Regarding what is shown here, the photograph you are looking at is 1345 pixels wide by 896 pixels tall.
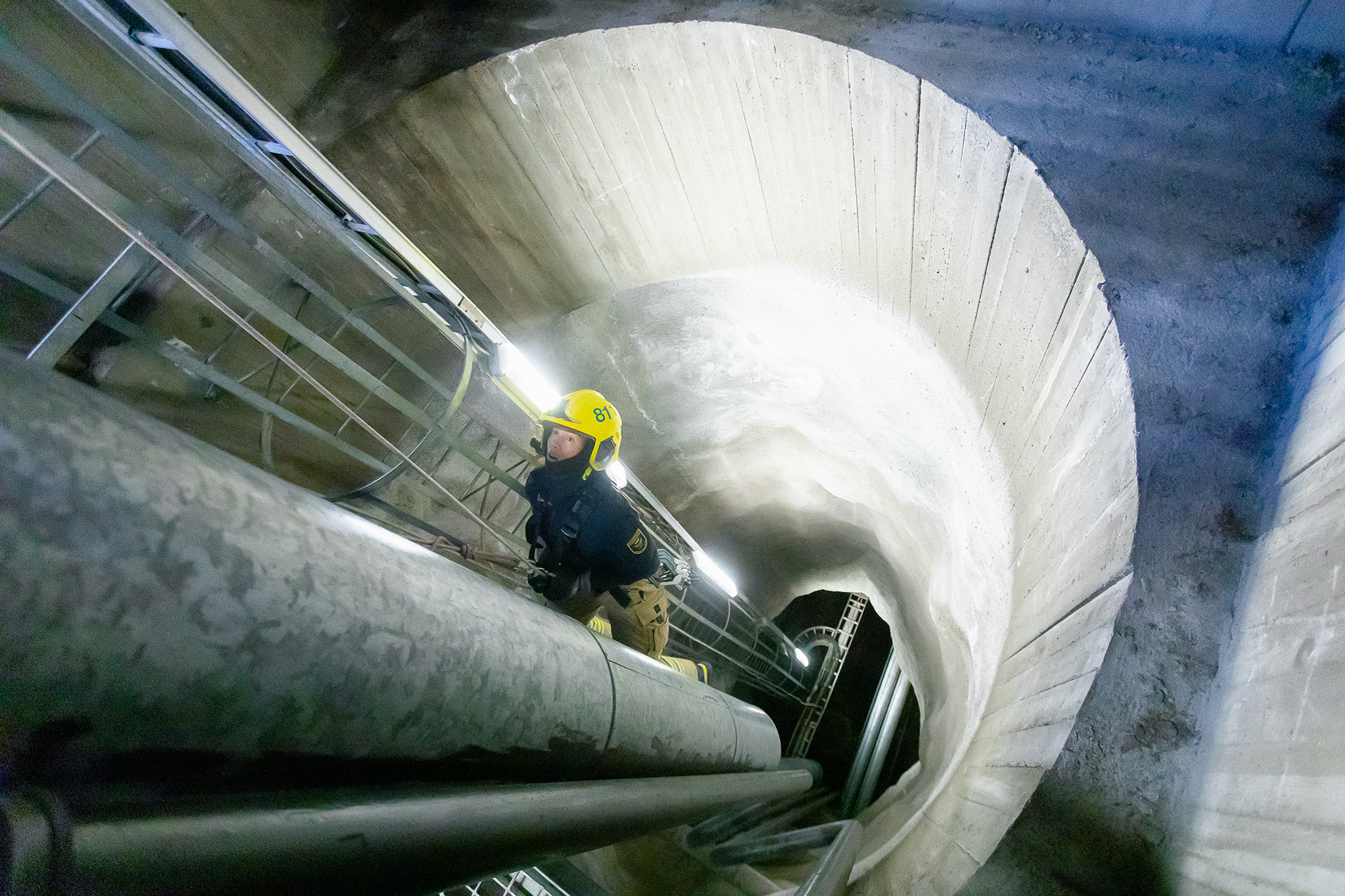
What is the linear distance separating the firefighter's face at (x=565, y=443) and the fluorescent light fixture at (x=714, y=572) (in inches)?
94.5

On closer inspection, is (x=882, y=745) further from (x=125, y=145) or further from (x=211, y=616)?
(x=125, y=145)

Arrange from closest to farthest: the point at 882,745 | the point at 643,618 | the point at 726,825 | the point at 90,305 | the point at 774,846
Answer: the point at 90,305
the point at 774,846
the point at 726,825
the point at 643,618
the point at 882,745

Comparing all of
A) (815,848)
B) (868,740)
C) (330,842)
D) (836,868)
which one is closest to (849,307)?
(836,868)

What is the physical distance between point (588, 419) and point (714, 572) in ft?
10.1

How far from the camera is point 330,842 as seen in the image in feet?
3.14

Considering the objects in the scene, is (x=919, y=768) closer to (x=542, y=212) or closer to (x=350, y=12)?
(x=542, y=212)

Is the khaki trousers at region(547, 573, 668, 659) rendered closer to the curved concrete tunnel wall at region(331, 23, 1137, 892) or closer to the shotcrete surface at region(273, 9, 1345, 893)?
the curved concrete tunnel wall at region(331, 23, 1137, 892)

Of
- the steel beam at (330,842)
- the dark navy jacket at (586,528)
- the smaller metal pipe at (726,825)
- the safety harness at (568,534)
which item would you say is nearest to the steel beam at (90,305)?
the dark navy jacket at (586,528)

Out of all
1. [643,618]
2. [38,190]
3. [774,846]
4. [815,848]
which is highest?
[38,190]

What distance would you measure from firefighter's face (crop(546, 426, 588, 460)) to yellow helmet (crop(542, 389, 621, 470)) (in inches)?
1.2

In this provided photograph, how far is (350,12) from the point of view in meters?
3.38

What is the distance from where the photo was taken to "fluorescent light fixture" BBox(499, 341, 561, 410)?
3.45 m

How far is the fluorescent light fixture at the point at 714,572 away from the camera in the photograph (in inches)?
232

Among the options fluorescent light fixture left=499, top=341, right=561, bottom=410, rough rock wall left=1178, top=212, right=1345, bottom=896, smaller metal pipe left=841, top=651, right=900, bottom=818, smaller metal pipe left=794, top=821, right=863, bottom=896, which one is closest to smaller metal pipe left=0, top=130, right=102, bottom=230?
fluorescent light fixture left=499, top=341, right=561, bottom=410
